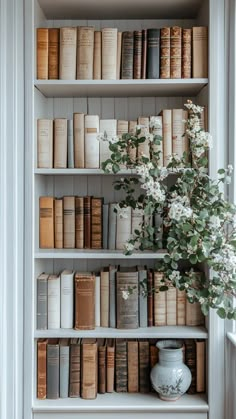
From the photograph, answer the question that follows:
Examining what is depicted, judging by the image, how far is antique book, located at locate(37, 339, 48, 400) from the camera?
7.52 ft

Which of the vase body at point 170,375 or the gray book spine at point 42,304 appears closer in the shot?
the vase body at point 170,375

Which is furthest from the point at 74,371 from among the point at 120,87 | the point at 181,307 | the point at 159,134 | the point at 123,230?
the point at 120,87

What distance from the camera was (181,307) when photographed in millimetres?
2357

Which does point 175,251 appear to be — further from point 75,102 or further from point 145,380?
point 75,102

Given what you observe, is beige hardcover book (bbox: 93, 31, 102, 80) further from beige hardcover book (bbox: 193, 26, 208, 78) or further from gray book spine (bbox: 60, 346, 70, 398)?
gray book spine (bbox: 60, 346, 70, 398)

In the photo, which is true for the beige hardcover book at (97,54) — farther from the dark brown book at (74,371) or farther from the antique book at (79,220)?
the dark brown book at (74,371)

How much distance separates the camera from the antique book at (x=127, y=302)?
2.30 meters

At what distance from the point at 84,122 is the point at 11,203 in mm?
468

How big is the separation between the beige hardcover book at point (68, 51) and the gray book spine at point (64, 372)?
3.80 ft

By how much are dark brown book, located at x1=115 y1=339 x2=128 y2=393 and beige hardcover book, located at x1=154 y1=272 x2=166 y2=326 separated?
0.18 metres

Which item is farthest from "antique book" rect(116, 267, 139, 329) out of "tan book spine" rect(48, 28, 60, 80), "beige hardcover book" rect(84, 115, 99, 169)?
"tan book spine" rect(48, 28, 60, 80)

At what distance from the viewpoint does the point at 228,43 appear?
222 cm

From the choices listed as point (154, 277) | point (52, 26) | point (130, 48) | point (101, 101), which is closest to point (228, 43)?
point (130, 48)

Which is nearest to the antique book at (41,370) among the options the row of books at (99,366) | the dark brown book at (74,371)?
the row of books at (99,366)
